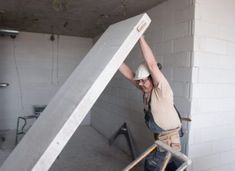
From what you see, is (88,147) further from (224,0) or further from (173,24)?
(224,0)

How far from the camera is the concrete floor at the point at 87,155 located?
3359 millimetres

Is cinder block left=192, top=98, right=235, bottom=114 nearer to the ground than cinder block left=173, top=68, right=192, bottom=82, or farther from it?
nearer to the ground

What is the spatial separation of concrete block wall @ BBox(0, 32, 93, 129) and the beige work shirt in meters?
4.31

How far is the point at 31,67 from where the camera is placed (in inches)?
213

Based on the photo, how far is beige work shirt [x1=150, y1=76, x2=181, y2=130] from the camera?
1.72 metres

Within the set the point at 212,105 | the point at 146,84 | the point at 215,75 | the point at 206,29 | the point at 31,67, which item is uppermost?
the point at 206,29

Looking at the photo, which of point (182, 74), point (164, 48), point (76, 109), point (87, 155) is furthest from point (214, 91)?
point (87, 155)

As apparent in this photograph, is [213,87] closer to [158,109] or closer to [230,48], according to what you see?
[230,48]

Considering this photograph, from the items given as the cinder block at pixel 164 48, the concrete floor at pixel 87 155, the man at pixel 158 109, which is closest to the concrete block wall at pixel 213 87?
the cinder block at pixel 164 48

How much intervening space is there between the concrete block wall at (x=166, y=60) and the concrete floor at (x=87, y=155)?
31cm

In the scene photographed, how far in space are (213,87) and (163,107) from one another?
1133 millimetres

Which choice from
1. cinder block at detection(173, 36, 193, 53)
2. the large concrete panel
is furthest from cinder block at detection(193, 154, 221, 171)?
the large concrete panel

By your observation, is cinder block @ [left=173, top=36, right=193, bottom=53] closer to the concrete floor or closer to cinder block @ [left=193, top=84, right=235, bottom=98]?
cinder block @ [left=193, top=84, right=235, bottom=98]

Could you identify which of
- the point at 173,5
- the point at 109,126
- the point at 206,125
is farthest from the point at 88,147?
the point at 173,5
